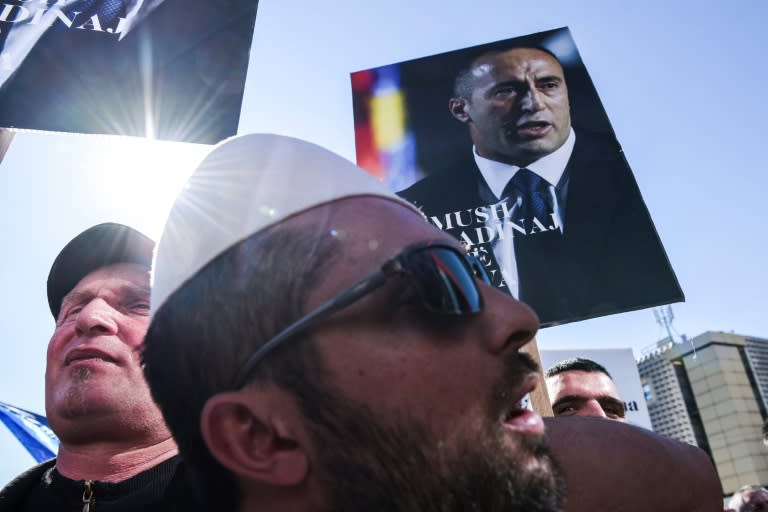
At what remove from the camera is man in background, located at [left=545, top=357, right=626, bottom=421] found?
11.1ft

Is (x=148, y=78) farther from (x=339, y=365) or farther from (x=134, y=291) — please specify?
(x=339, y=365)

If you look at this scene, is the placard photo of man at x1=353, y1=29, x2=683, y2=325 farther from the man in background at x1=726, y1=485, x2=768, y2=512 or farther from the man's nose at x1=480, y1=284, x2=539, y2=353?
the man in background at x1=726, y1=485, x2=768, y2=512

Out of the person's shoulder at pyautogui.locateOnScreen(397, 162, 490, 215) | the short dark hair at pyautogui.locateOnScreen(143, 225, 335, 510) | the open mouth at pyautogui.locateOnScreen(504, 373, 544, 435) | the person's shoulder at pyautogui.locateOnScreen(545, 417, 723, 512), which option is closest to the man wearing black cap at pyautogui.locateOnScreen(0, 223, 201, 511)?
the short dark hair at pyautogui.locateOnScreen(143, 225, 335, 510)

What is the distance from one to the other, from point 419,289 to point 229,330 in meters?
0.40

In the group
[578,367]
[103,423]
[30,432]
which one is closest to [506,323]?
[103,423]

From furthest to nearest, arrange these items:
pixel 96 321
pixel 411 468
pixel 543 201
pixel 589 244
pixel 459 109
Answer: pixel 459 109, pixel 543 201, pixel 589 244, pixel 96 321, pixel 411 468

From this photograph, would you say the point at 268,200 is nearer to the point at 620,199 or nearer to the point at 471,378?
the point at 471,378

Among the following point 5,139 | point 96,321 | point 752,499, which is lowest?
point 752,499

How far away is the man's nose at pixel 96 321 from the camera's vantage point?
64.5 inches

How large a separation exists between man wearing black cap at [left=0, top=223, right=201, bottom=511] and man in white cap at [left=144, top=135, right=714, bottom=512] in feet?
1.33

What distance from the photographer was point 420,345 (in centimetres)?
97

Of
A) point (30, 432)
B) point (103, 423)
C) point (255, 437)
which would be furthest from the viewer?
point (30, 432)

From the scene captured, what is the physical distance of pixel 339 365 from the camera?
970 millimetres

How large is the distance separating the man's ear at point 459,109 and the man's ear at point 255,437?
2.89 meters
